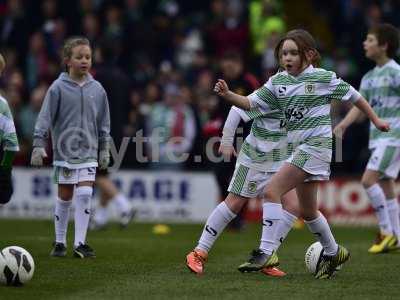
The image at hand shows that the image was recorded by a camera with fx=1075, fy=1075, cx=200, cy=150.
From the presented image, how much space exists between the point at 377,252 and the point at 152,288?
4.33 m

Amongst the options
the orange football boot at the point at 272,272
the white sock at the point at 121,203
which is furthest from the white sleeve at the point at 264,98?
the white sock at the point at 121,203

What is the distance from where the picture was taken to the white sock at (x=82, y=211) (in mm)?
10992

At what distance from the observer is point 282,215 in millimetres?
9422

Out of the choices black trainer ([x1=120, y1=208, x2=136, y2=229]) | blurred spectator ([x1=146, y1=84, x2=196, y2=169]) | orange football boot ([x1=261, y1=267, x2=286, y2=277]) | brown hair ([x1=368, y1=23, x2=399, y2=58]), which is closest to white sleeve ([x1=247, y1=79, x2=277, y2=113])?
orange football boot ([x1=261, y1=267, x2=286, y2=277])

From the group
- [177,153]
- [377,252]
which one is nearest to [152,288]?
[377,252]

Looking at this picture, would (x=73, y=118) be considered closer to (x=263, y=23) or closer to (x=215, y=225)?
(x=215, y=225)

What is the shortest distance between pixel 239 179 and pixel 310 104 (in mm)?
1072

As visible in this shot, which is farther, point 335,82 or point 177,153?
point 177,153

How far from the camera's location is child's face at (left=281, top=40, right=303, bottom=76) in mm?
9234

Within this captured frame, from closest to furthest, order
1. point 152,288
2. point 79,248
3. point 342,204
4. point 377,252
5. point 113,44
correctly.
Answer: point 152,288 < point 79,248 < point 377,252 < point 342,204 < point 113,44

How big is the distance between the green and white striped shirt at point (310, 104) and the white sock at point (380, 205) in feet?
10.5

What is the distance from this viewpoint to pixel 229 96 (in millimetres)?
9094

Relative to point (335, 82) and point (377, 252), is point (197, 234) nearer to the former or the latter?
point (377, 252)

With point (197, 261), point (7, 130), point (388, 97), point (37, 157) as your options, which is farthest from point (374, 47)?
point (7, 130)
